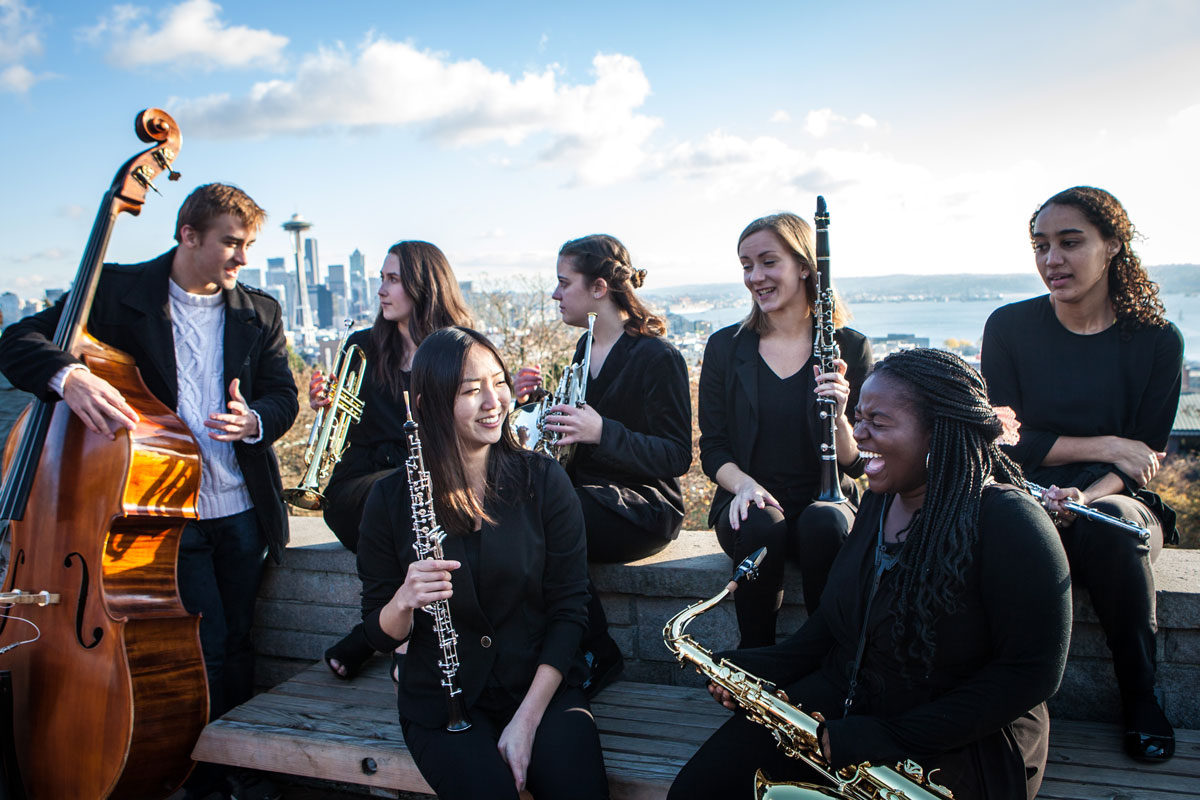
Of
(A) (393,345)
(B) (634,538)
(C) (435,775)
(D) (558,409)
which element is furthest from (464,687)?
(A) (393,345)

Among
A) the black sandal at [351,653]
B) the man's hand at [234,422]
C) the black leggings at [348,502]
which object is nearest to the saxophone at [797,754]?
the black sandal at [351,653]

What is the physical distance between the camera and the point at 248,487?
11.6ft

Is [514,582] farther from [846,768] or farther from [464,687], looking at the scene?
[846,768]

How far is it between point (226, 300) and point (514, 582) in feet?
6.53

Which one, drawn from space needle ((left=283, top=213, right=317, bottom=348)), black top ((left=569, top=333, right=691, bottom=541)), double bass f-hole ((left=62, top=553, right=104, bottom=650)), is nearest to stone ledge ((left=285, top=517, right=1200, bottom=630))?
black top ((left=569, top=333, right=691, bottom=541))

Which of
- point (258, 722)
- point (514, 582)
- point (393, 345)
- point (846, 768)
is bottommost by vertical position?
point (258, 722)

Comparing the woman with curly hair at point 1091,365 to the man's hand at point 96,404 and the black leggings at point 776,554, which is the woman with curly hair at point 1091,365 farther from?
the man's hand at point 96,404

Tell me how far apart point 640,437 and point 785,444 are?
575mm

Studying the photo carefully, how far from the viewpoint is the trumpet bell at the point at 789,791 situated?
6.87 feet

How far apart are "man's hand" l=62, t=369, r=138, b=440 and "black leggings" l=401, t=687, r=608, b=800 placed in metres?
1.48

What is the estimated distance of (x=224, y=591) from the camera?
140 inches

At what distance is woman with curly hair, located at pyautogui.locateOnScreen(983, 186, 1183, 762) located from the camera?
2.86 metres

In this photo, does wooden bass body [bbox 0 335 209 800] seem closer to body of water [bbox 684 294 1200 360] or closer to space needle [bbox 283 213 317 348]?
body of water [bbox 684 294 1200 360]

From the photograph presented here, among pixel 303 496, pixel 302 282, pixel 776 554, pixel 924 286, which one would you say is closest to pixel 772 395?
pixel 776 554
